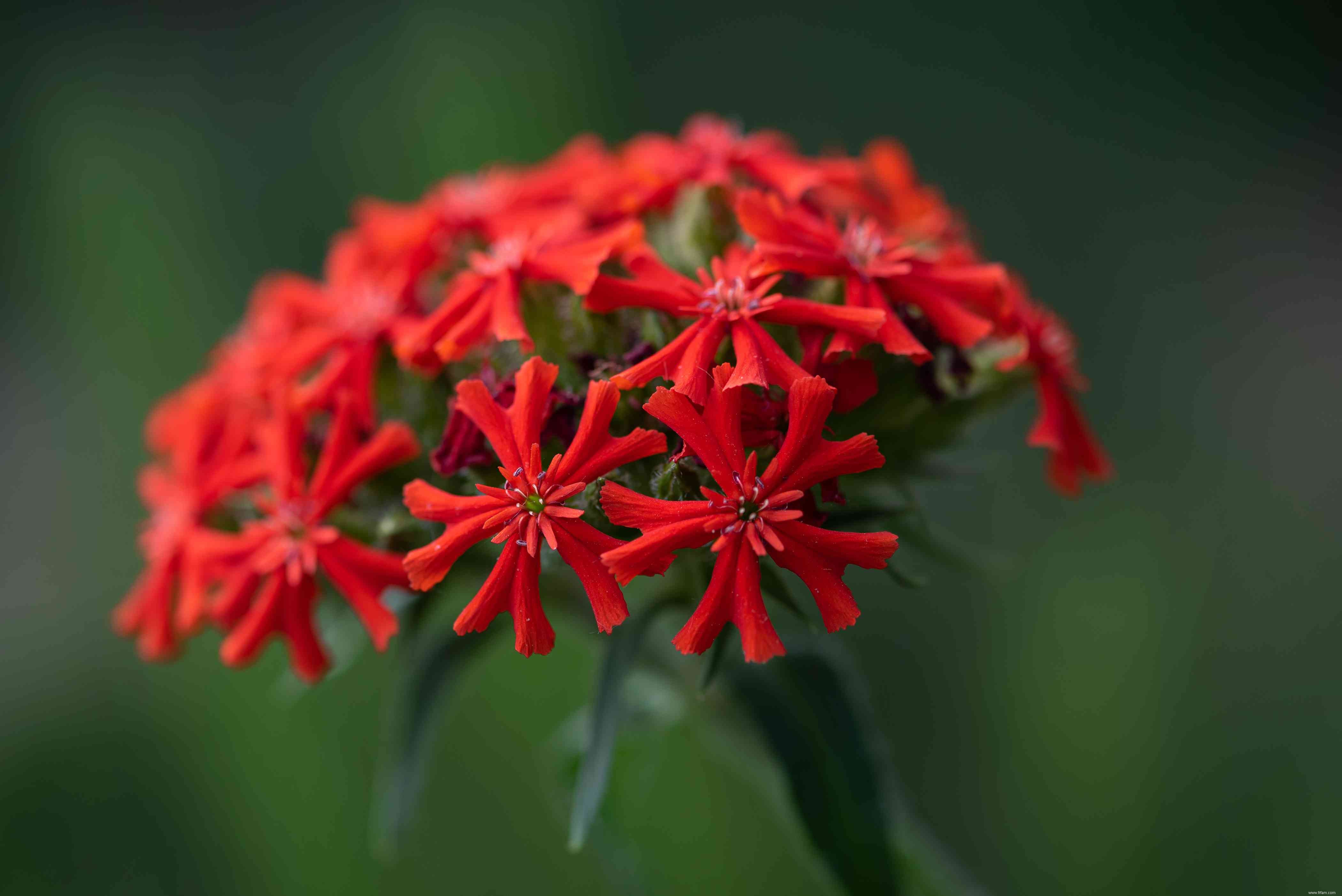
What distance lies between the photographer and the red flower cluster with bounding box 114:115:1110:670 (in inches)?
36.3

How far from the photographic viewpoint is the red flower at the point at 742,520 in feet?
2.96

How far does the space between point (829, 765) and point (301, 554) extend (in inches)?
29.8

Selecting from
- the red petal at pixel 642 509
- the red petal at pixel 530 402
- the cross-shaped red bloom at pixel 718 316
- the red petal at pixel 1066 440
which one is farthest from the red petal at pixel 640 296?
the red petal at pixel 1066 440

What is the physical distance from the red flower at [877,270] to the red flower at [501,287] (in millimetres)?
174

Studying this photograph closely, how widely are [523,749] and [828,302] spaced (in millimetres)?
1724

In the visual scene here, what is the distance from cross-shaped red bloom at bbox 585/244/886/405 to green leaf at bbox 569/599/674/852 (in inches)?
16.7

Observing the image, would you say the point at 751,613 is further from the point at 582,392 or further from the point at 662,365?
Result: the point at 582,392

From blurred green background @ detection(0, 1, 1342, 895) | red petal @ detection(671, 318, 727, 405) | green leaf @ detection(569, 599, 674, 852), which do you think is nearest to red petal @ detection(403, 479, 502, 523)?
red petal @ detection(671, 318, 727, 405)

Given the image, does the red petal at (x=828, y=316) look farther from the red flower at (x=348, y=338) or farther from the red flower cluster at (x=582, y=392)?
the red flower at (x=348, y=338)

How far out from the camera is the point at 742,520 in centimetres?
92

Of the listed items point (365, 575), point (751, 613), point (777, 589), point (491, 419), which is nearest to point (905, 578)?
point (777, 589)

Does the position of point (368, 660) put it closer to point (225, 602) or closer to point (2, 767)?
point (2, 767)

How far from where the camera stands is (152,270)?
2918 mm

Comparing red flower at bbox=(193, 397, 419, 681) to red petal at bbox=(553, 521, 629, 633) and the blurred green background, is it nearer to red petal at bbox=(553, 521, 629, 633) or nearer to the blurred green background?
red petal at bbox=(553, 521, 629, 633)
